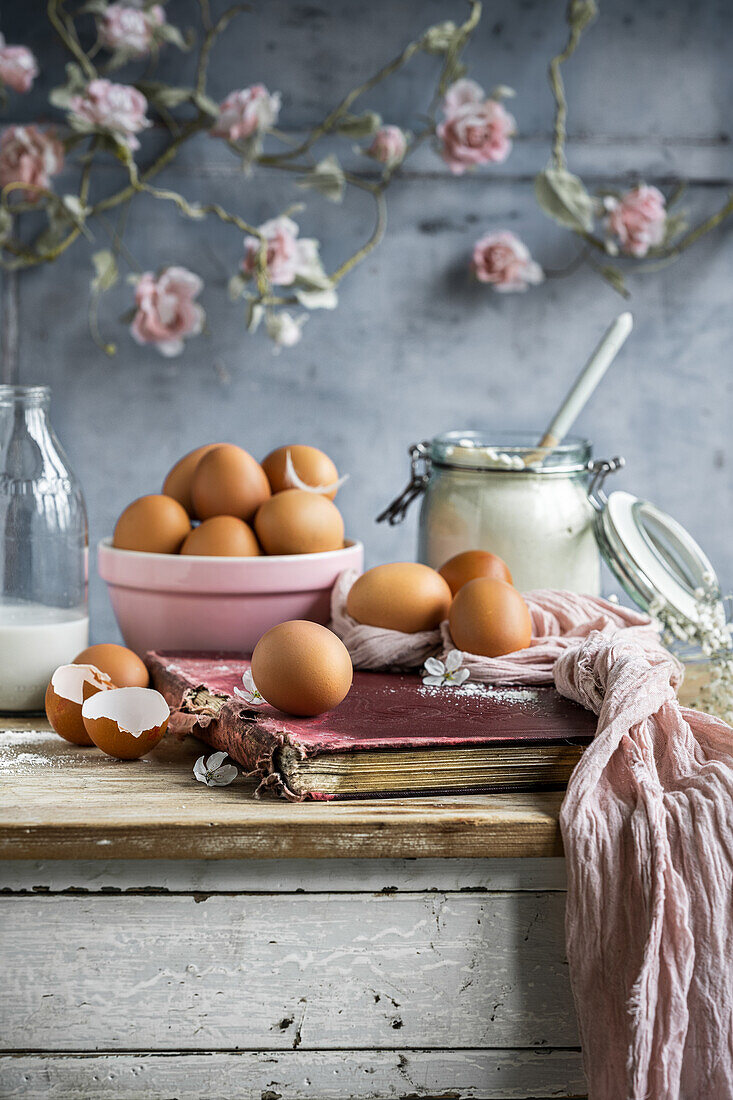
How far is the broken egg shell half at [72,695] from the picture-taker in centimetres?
76

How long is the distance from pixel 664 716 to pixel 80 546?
1.70 feet

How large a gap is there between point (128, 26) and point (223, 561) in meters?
0.85

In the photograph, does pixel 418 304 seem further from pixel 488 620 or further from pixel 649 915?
pixel 649 915

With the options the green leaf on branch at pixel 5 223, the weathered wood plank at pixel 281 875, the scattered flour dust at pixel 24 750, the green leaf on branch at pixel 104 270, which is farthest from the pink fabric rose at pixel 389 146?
the weathered wood plank at pixel 281 875

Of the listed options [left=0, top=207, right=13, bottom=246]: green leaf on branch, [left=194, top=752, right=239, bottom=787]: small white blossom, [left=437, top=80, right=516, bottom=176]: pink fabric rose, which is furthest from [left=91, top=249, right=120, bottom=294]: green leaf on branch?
[left=194, top=752, right=239, bottom=787]: small white blossom

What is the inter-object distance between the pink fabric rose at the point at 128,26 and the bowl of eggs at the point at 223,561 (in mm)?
719

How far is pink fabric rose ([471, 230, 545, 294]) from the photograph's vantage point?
4.83 ft

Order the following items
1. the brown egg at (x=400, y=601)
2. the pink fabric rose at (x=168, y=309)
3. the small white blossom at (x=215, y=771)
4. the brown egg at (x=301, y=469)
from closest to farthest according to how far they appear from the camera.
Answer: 1. the small white blossom at (x=215, y=771)
2. the brown egg at (x=400, y=601)
3. the brown egg at (x=301, y=469)
4. the pink fabric rose at (x=168, y=309)

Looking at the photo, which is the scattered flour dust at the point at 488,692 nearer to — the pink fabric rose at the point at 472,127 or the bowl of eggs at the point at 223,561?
the bowl of eggs at the point at 223,561

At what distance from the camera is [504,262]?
147 cm

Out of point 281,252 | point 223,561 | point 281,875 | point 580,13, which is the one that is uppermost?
point 580,13

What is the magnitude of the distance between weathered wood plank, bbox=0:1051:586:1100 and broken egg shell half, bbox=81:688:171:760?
201mm

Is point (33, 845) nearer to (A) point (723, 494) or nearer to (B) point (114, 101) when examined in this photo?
(B) point (114, 101)

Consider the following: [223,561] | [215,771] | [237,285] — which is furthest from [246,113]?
[215,771]
